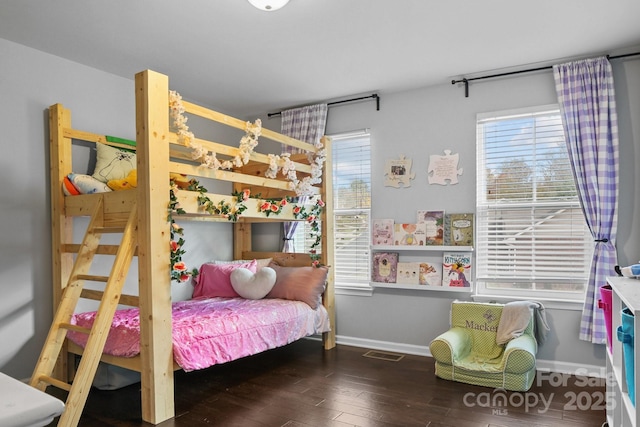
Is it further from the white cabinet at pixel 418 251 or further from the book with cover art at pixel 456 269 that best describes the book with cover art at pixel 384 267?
the book with cover art at pixel 456 269

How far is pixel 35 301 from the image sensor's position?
10.8ft

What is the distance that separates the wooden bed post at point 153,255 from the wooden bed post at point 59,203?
3.38ft

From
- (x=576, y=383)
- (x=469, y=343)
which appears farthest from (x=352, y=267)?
(x=576, y=383)

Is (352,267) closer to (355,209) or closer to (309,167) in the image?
(355,209)

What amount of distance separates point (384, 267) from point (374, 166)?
103 cm

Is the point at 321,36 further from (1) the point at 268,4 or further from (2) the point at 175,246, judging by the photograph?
(2) the point at 175,246

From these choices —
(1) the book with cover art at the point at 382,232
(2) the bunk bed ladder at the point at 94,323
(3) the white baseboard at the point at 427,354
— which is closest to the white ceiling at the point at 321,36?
(2) the bunk bed ladder at the point at 94,323

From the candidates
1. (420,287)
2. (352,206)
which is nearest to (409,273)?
(420,287)

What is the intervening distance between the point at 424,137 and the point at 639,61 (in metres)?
1.73

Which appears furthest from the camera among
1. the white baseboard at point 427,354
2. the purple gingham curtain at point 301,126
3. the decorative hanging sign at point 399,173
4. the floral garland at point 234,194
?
the purple gingham curtain at point 301,126

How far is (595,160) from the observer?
3.37 metres

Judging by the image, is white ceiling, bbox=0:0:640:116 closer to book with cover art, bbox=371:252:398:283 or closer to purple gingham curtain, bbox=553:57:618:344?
purple gingham curtain, bbox=553:57:618:344

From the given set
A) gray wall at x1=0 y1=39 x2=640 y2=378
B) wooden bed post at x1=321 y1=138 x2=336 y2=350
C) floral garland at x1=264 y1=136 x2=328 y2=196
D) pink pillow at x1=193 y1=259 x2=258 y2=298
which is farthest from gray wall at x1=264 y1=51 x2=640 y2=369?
pink pillow at x1=193 y1=259 x2=258 y2=298

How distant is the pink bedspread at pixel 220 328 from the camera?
287 centimetres
